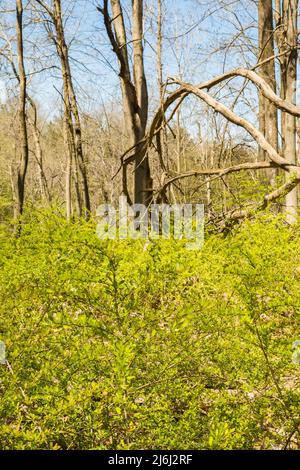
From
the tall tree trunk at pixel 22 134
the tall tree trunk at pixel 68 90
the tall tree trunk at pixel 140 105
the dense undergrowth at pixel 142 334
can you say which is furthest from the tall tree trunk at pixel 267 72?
the dense undergrowth at pixel 142 334

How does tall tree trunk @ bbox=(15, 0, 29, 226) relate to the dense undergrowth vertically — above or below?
above

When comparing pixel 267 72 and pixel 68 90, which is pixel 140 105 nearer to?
pixel 267 72

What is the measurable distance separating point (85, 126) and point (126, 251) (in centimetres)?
2788

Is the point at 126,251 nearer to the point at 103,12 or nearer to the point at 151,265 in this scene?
the point at 151,265

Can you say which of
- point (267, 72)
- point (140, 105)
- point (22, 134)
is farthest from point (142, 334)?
point (22, 134)

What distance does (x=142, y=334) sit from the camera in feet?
8.74

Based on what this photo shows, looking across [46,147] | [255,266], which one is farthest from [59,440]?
[46,147]

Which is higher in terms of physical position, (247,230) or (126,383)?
(247,230)

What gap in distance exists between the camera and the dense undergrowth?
8.07 feet

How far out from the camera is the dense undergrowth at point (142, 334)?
8.07 ft

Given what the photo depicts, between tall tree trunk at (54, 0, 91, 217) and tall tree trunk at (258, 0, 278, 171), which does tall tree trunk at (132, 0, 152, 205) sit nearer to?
tall tree trunk at (258, 0, 278, 171)

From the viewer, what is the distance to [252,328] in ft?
8.39

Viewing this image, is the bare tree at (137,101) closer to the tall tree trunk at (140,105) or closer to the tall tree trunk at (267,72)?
the tall tree trunk at (140,105)

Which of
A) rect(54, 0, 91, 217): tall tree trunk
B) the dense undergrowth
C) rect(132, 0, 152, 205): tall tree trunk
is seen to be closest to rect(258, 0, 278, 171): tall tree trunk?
rect(132, 0, 152, 205): tall tree trunk
